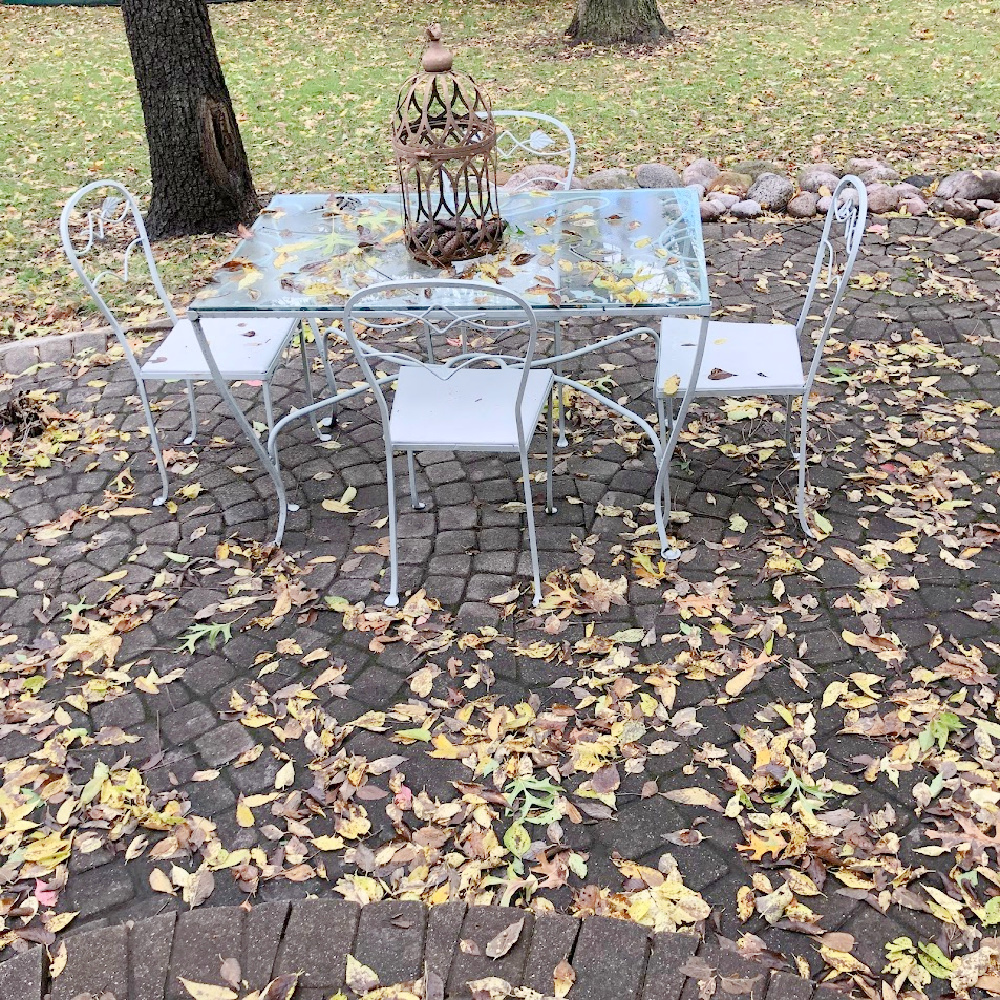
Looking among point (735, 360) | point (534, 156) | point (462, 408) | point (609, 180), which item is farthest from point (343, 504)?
point (534, 156)

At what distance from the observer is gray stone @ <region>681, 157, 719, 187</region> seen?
258 inches

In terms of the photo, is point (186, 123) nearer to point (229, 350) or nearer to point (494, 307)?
point (229, 350)

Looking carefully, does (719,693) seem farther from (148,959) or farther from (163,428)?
(163,428)

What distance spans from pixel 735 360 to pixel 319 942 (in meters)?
2.47

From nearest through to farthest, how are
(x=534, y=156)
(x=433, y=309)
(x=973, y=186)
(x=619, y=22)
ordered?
(x=433, y=309) → (x=973, y=186) → (x=534, y=156) → (x=619, y=22)

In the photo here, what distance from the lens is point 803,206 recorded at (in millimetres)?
6129

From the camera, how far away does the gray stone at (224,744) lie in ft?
9.61

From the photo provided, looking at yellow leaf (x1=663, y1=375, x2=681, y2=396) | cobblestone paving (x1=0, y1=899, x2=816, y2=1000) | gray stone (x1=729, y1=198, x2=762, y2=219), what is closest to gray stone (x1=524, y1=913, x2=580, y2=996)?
cobblestone paving (x1=0, y1=899, x2=816, y2=1000)

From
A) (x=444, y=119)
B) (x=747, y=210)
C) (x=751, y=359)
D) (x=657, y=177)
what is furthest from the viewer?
Answer: (x=657, y=177)

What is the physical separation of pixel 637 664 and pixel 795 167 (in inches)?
204

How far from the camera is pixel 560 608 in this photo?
134 inches

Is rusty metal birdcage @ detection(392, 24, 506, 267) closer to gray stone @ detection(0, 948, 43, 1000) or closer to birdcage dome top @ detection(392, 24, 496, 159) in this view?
birdcage dome top @ detection(392, 24, 496, 159)

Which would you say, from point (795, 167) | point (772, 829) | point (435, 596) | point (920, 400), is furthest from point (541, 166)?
point (772, 829)

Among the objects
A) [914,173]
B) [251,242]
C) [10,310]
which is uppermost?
[251,242]
